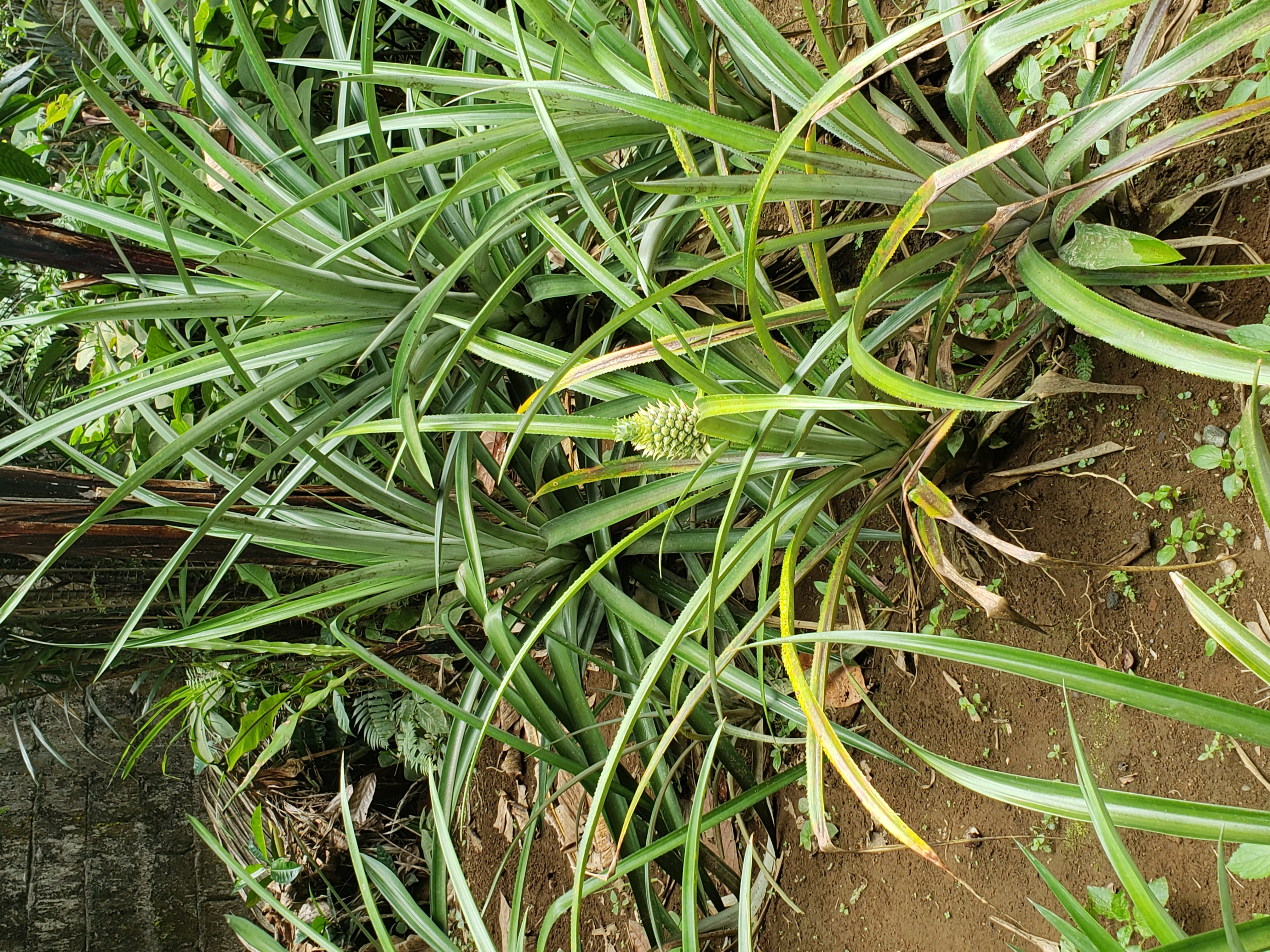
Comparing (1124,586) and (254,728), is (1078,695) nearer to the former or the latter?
(1124,586)

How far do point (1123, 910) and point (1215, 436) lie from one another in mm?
482

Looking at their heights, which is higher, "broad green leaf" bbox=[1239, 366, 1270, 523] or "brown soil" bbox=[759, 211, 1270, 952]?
→ "broad green leaf" bbox=[1239, 366, 1270, 523]

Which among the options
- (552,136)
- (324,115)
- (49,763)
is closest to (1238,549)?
(552,136)

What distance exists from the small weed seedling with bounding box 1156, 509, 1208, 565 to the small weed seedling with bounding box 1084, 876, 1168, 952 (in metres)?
0.32

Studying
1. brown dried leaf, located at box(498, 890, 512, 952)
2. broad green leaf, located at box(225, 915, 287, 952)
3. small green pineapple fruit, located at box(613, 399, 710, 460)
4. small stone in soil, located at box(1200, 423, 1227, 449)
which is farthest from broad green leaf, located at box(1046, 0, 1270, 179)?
brown dried leaf, located at box(498, 890, 512, 952)

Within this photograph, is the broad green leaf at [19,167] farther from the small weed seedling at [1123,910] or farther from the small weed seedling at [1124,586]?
the small weed seedling at [1123,910]

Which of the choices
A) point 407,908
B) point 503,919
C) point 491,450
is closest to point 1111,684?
point 407,908

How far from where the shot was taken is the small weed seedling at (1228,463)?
84cm

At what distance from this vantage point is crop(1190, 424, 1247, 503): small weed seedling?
84 centimetres

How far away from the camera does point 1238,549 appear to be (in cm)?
85

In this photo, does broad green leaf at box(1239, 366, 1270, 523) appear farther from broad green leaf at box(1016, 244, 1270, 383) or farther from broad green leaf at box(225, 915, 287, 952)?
broad green leaf at box(225, 915, 287, 952)

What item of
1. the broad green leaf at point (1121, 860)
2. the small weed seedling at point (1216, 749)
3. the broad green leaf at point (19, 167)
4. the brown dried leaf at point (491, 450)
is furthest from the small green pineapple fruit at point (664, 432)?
the broad green leaf at point (19, 167)

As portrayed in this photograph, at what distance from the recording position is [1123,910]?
0.87 m

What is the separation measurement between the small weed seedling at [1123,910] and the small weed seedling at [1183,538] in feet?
1.06
